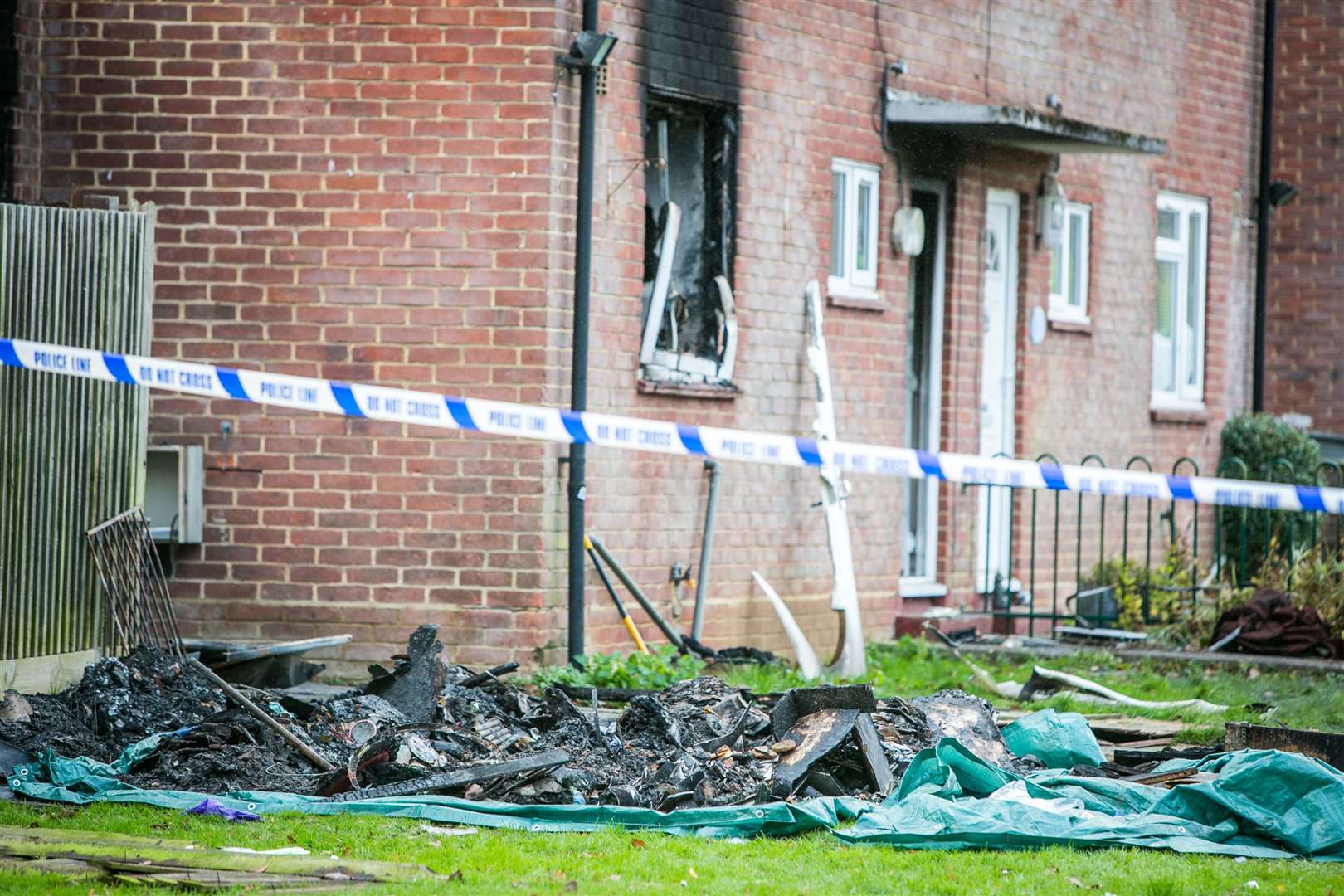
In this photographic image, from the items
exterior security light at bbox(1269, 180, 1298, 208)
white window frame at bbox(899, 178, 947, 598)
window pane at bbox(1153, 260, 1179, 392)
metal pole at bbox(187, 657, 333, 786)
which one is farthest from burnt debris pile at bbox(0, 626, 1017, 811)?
exterior security light at bbox(1269, 180, 1298, 208)

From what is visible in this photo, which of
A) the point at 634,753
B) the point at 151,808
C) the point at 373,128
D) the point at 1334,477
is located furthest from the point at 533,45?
the point at 1334,477

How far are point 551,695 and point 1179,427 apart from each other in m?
9.97

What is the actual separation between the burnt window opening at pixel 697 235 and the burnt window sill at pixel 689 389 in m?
0.05

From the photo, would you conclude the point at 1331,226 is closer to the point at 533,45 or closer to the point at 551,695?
the point at 533,45

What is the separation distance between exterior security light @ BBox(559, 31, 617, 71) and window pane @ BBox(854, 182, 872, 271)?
3090 millimetres

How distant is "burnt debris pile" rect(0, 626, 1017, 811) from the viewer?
290 inches

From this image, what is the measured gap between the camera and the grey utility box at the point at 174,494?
10.6m

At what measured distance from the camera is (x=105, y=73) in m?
10.8

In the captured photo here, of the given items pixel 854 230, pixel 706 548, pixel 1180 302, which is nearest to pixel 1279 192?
pixel 1180 302

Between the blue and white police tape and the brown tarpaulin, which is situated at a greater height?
the blue and white police tape

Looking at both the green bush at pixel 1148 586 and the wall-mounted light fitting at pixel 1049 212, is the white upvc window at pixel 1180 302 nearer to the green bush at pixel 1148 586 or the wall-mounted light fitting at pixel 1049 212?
the wall-mounted light fitting at pixel 1049 212

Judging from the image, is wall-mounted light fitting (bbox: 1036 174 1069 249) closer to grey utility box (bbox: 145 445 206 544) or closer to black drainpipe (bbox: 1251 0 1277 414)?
black drainpipe (bbox: 1251 0 1277 414)

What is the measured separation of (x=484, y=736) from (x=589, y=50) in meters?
4.26

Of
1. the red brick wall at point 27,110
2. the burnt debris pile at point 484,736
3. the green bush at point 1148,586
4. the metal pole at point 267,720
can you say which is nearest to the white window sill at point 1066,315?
the green bush at point 1148,586
